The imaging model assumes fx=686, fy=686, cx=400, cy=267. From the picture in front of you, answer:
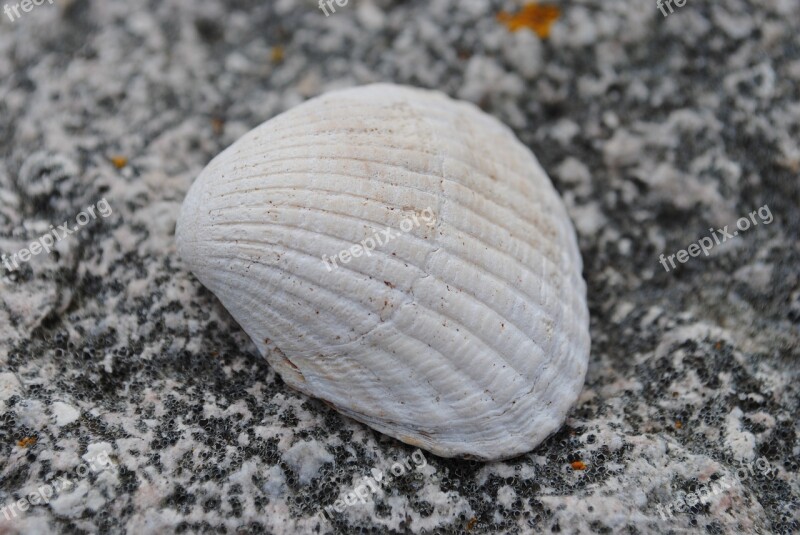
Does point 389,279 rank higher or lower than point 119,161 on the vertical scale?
lower

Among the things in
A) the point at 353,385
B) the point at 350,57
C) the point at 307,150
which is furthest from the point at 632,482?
the point at 350,57

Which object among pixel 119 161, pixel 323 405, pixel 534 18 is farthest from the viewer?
pixel 534 18

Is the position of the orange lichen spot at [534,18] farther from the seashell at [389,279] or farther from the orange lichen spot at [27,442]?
the orange lichen spot at [27,442]

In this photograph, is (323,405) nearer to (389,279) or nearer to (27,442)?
(389,279)

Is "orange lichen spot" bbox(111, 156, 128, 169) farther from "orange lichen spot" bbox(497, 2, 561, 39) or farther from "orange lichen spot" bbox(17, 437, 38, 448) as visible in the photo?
→ "orange lichen spot" bbox(497, 2, 561, 39)

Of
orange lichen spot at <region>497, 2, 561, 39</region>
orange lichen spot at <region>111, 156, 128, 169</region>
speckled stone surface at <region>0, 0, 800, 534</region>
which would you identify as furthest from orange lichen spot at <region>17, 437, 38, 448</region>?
orange lichen spot at <region>497, 2, 561, 39</region>

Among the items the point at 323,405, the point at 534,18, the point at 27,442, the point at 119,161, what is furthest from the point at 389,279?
the point at 534,18

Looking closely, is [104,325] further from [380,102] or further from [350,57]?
[350,57]
